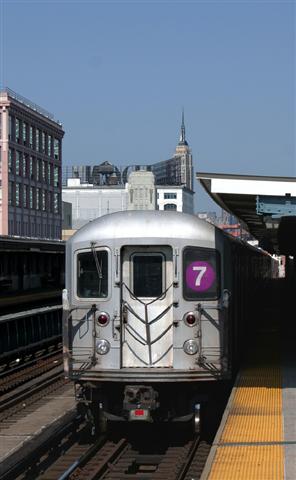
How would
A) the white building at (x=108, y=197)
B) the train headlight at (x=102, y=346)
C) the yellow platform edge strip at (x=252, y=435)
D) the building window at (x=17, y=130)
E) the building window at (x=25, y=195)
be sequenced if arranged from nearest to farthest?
the yellow platform edge strip at (x=252, y=435) → the train headlight at (x=102, y=346) → the building window at (x=17, y=130) → the building window at (x=25, y=195) → the white building at (x=108, y=197)

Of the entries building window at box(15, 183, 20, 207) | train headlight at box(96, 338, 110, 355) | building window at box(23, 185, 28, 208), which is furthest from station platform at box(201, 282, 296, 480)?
building window at box(23, 185, 28, 208)

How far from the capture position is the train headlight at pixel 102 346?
10.1m

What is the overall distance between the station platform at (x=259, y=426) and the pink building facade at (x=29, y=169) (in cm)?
6611

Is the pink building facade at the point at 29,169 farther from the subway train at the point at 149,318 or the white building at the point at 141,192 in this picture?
the subway train at the point at 149,318

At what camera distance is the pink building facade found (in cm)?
7875

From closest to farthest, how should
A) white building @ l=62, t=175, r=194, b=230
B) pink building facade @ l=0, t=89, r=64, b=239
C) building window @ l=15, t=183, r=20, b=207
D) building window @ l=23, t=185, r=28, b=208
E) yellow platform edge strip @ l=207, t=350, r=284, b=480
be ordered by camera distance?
yellow platform edge strip @ l=207, t=350, r=284, b=480 < pink building facade @ l=0, t=89, r=64, b=239 < building window @ l=15, t=183, r=20, b=207 < building window @ l=23, t=185, r=28, b=208 < white building @ l=62, t=175, r=194, b=230

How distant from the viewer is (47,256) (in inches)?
984

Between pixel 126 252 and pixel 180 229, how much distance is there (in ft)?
2.53

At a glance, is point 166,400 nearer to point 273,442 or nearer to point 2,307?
point 273,442

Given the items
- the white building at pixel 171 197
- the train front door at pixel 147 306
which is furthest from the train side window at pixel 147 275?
the white building at pixel 171 197

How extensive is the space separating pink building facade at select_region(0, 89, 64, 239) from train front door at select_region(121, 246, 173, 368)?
68693 millimetres

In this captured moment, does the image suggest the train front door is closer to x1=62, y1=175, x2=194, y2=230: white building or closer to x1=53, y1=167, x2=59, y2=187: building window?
x1=53, y1=167, x2=59, y2=187: building window

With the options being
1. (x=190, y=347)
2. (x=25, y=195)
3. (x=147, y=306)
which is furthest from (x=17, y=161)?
(x=190, y=347)

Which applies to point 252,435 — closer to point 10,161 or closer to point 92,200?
point 10,161
